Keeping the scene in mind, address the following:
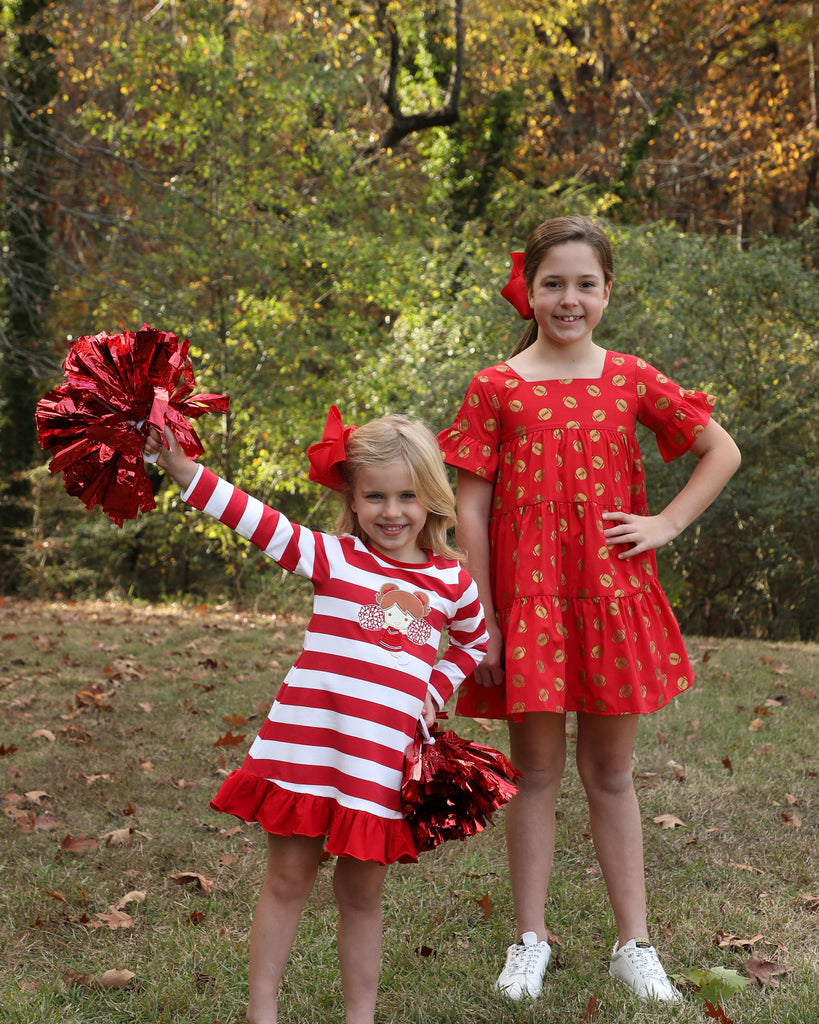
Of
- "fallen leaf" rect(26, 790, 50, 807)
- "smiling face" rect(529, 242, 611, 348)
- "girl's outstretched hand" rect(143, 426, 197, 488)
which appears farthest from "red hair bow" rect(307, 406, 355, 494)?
"fallen leaf" rect(26, 790, 50, 807)

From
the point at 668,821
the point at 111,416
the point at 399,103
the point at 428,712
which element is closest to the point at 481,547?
the point at 428,712

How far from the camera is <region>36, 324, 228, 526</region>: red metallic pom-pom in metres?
2.07

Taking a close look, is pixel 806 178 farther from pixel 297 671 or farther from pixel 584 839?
pixel 297 671

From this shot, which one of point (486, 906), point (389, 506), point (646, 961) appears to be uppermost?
point (389, 506)

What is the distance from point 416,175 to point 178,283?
576 centimetres

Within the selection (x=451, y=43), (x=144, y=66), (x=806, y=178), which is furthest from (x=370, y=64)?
(x=806, y=178)

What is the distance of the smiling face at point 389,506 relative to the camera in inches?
88.7

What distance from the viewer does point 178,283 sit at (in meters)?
11.1

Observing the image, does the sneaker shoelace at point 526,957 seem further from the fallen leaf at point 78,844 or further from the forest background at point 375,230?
the forest background at point 375,230

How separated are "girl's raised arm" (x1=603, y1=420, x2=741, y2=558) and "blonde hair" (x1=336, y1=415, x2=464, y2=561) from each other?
45 cm

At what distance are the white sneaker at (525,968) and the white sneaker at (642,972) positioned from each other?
0.63ft

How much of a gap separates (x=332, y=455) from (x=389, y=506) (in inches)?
7.2

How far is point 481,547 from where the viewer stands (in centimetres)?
261

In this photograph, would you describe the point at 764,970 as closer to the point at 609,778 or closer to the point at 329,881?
the point at 609,778
